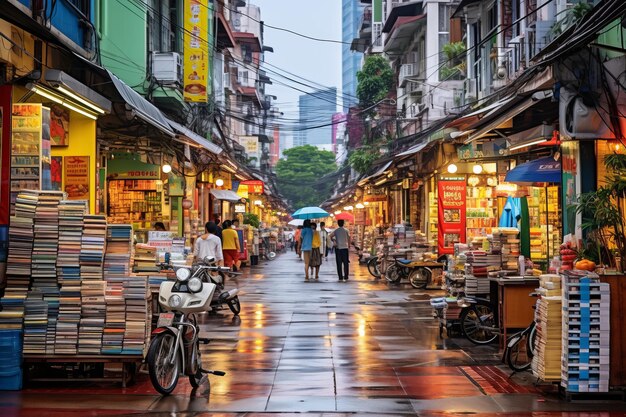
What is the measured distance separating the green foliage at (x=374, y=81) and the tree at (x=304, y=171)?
66695 mm

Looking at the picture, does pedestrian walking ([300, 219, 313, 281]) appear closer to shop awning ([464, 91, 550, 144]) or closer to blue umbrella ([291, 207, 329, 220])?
blue umbrella ([291, 207, 329, 220])

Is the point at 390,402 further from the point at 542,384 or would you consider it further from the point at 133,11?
the point at 133,11

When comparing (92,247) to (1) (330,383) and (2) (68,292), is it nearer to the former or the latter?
(2) (68,292)

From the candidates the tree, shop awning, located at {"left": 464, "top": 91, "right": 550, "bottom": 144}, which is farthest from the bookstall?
the tree

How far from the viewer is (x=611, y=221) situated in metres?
10.6

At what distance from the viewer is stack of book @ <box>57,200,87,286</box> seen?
423 inches

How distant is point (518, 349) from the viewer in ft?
39.6

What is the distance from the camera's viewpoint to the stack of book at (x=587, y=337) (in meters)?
9.88

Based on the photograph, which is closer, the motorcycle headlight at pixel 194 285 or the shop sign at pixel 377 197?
the motorcycle headlight at pixel 194 285

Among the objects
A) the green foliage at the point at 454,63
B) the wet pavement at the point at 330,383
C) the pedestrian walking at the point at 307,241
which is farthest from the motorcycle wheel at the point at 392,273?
the wet pavement at the point at 330,383

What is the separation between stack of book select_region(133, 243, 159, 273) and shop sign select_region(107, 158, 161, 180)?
11499 millimetres

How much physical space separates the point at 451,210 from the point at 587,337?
16.4m

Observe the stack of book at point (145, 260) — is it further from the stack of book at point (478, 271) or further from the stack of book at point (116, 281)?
the stack of book at point (478, 271)

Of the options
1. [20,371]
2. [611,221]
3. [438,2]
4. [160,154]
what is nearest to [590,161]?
[611,221]
